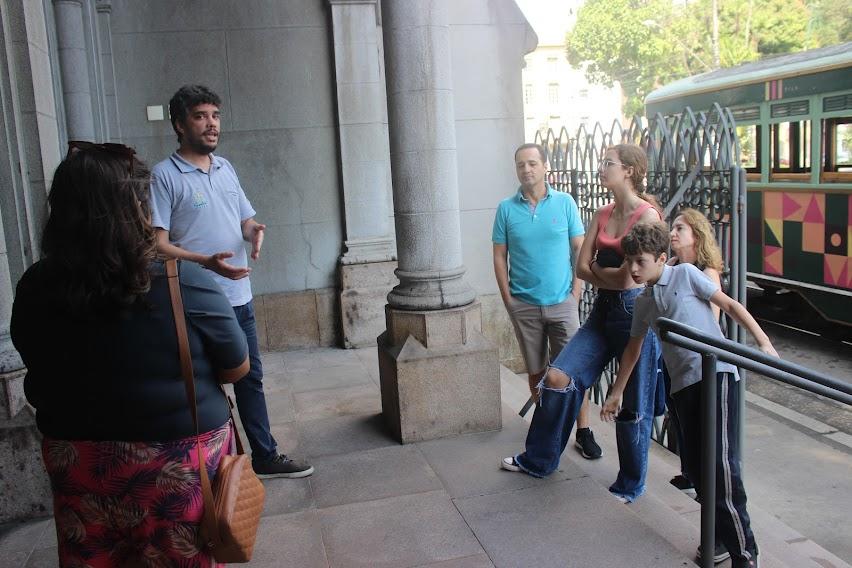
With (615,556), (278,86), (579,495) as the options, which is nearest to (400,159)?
(579,495)

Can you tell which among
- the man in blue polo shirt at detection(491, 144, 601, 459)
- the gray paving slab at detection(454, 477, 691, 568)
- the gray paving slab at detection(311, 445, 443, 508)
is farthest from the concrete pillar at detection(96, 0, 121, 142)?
the gray paving slab at detection(454, 477, 691, 568)

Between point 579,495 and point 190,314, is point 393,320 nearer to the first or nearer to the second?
point 579,495

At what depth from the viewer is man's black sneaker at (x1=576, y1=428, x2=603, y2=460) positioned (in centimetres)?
467

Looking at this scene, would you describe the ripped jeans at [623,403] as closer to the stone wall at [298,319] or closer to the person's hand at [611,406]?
the person's hand at [611,406]

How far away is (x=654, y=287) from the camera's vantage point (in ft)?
11.8

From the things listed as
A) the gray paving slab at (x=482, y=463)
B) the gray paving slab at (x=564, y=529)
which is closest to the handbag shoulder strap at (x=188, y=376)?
the gray paving slab at (x=564, y=529)

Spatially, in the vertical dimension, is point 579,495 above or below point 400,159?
below

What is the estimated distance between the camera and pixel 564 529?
11.4 feet

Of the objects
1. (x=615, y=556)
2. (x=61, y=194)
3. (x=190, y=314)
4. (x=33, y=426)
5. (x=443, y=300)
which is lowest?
(x=615, y=556)

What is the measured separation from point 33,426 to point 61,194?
211 cm

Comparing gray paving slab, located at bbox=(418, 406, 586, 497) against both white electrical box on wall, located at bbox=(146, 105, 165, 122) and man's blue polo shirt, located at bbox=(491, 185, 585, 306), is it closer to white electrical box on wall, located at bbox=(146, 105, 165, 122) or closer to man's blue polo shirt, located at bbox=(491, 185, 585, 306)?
man's blue polo shirt, located at bbox=(491, 185, 585, 306)

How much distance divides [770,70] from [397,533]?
10.1 meters

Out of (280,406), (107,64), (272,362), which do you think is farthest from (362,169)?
(280,406)

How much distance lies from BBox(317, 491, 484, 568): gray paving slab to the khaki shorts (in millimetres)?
1279
